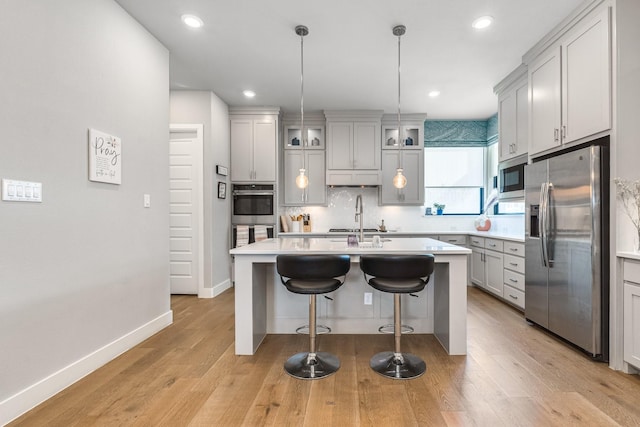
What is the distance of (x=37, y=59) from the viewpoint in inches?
75.9

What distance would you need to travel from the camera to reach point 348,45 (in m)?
3.24

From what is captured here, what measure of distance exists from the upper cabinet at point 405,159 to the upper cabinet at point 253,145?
1818 mm

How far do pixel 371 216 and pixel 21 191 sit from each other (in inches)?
181

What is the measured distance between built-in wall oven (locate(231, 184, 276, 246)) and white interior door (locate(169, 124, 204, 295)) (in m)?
0.75

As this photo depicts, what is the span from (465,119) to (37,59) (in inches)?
223

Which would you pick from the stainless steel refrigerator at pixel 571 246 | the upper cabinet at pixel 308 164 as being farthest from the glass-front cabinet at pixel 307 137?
the stainless steel refrigerator at pixel 571 246

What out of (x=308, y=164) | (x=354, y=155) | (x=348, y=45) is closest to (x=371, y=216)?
(x=354, y=155)

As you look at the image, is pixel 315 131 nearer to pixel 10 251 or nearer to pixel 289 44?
pixel 289 44

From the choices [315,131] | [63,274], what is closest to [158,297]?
[63,274]

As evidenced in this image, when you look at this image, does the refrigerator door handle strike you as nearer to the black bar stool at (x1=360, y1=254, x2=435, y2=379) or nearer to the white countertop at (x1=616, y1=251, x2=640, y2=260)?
the white countertop at (x1=616, y1=251, x2=640, y2=260)

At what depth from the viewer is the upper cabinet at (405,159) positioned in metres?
5.38

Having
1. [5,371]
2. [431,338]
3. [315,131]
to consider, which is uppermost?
[315,131]

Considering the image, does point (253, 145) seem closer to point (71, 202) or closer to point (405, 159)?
point (405, 159)

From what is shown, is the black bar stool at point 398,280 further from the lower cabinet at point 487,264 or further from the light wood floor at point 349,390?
the lower cabinet at point 487,264
